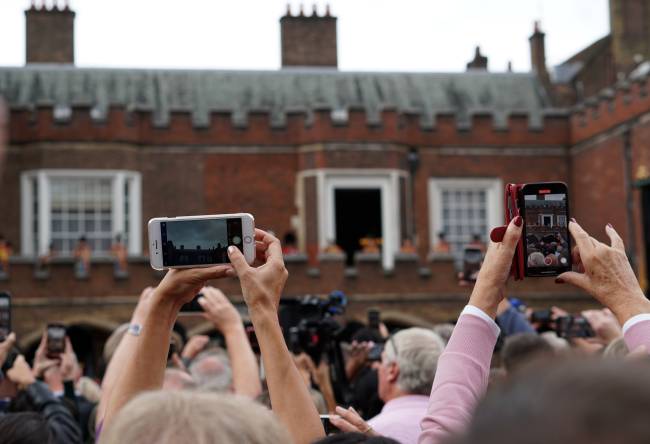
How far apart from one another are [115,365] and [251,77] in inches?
862

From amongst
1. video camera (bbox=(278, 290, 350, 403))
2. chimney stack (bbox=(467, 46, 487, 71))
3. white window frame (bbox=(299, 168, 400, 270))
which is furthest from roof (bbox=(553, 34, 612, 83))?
video camera (bbox=(278, 290, 350, 403))

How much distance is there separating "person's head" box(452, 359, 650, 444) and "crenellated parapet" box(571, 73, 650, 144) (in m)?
20.2

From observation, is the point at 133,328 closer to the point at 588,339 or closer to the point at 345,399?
the point at 345,399

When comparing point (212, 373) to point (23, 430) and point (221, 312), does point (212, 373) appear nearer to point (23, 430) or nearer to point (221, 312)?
point (221, 312)

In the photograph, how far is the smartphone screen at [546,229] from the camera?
306 cm

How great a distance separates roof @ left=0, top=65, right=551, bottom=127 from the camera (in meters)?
24.2

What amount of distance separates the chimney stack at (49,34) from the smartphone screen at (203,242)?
79.6 ft

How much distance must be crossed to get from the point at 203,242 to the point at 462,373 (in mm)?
926

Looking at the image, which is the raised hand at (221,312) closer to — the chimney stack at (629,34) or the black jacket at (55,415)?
the black jacket at (55,415)

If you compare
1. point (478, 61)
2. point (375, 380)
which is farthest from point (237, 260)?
point (478, 61)

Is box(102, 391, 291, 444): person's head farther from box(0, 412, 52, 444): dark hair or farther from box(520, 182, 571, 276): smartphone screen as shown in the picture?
box(0, 412, 52, 444): dark hair

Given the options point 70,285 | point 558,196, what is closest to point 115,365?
point 558,196

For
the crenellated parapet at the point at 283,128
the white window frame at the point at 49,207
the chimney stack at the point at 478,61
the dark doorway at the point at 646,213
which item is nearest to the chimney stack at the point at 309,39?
the crenellated parapet at the point at 283,128

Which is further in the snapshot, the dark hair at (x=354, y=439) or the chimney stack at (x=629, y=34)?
the chimney stack at (x=629, y=34)
